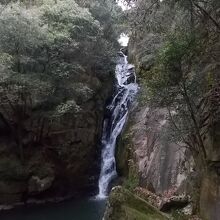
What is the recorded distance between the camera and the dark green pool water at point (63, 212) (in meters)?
18.1

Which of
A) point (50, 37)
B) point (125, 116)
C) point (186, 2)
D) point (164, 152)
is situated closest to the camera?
point (186, 2)

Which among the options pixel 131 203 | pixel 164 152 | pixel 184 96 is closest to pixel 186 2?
pixel 184 96

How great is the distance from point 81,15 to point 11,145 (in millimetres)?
8342

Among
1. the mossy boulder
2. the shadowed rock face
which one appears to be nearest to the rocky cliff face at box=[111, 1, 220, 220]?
the shadowed rock face

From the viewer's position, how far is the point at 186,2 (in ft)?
30.3

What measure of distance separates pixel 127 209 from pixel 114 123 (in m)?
16.6

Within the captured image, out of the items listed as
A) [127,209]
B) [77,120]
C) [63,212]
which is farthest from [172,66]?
[77,120]

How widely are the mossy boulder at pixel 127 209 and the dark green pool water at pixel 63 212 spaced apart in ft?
31.3

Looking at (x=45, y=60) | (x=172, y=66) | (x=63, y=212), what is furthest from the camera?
(x=45, y=60)

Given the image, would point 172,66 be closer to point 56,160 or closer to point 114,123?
point 56,160

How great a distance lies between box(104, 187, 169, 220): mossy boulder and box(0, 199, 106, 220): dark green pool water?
31.3 ft

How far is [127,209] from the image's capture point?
7.84 meters

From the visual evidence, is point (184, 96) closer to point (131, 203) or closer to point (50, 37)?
point (131, 203)

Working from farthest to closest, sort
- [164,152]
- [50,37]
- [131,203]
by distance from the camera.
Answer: [50,37]
[164,152]
[131,203]
